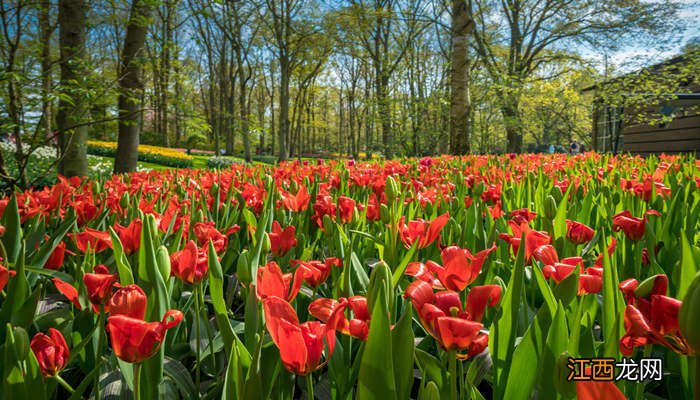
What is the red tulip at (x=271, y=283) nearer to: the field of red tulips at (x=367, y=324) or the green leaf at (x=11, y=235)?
the field of red tulips at (x=367, y=324)

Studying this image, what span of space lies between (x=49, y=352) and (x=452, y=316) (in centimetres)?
56

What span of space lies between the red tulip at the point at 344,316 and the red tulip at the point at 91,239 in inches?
22.4

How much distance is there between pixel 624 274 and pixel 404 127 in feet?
48.0

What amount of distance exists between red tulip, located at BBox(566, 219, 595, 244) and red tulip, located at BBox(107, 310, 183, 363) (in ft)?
3.07

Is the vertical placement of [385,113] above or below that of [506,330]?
above

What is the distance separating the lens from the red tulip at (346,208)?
1319 mm

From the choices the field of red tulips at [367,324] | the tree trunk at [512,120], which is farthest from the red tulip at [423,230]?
the tree trunk at [512,120]

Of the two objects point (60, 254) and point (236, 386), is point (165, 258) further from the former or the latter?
point (60, 254)

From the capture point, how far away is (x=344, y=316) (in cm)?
58

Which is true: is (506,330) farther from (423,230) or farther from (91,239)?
(91,239)

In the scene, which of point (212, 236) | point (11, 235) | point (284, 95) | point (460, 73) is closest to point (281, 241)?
point (212, 236)

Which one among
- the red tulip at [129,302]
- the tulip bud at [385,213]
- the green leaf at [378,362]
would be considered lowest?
the green leaf at [378,362]

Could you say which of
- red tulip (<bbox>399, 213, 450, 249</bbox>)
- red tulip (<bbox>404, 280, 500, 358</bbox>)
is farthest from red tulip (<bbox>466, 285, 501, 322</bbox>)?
red tulip (<bbox>399, 213, 450, 249</bbox>)

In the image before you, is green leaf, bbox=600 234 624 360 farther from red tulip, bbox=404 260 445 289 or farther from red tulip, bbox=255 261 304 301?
red tulip, bbox=255 261 304 301
